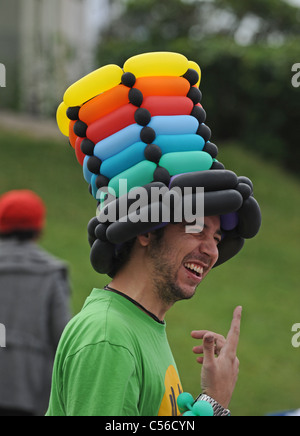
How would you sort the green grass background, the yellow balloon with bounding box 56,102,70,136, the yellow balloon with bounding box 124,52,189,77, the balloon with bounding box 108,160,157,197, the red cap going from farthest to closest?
the green grass background < the red cap < the yellow balloon with bounding box 56,102,70,136 < the yellow balloon with bounding box 124,52,189,77 < the balloon with bounding box 108,160,157,197

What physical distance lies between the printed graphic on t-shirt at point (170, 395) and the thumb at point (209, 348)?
14 cm

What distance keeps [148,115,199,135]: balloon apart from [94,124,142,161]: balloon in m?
0.06

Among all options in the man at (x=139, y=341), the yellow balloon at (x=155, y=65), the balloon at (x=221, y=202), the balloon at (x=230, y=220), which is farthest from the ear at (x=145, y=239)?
the yellow balloon at (x=155, y=65)

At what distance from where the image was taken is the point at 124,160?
7.37 ft

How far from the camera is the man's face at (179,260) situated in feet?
7.15

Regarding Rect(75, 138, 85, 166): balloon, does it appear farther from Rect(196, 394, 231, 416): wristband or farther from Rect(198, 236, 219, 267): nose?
Rect(196, 394, 231, 416): wristband

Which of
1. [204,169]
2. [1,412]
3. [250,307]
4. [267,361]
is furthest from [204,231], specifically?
[250,307]

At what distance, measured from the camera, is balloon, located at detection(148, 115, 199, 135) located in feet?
7.37

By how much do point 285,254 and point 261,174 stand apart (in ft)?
11.8

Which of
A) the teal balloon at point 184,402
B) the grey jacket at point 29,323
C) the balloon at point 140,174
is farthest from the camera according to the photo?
the grey jacket at point 29,323

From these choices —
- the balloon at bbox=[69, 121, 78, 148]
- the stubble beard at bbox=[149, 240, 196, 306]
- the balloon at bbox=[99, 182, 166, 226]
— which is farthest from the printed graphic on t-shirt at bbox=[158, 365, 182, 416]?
the balloon at bbox=[69, 121, 78, 148]

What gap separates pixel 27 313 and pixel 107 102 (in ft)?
7.03

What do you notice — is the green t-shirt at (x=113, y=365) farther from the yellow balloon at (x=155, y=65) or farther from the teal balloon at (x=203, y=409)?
the yellow balloon at (x=155, y=65)

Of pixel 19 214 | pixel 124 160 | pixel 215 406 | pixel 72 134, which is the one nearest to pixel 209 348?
pixel 215 406
